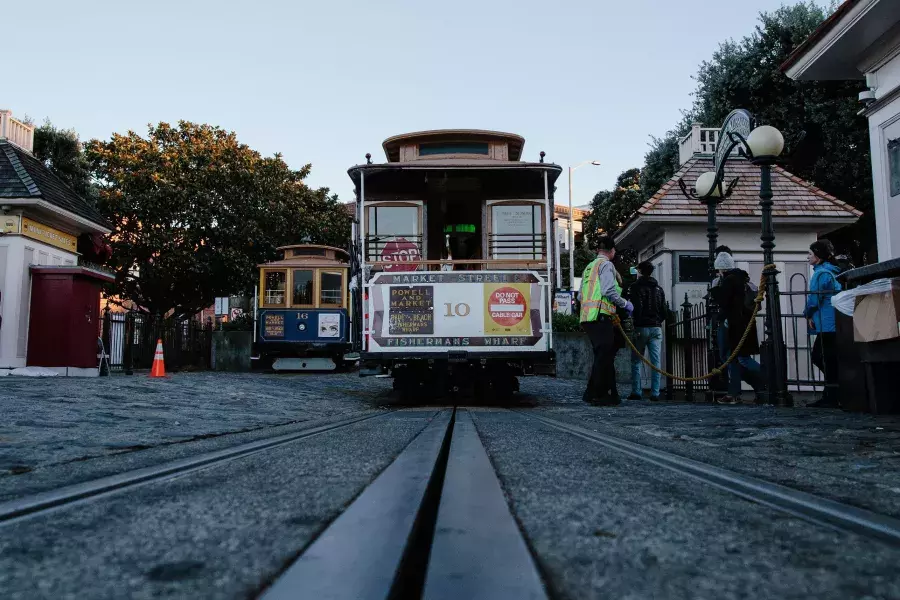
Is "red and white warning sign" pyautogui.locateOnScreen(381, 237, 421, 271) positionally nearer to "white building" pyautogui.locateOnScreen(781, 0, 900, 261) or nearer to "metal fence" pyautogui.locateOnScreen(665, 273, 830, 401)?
"metal fence" pyautogui.locateOnScreen(665, 273, 830, 401)

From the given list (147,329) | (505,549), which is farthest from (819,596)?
(147,329)

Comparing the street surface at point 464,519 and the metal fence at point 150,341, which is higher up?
the metal fence at point 150,341

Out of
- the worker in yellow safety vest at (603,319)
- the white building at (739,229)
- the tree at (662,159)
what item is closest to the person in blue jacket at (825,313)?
the worker in yellow safety vest at (603,319)

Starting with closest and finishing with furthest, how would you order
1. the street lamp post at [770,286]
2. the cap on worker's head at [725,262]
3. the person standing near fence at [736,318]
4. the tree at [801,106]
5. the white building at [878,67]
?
the street lamp post at [770,286]
the white building at [878,67]
the person standing near fence at [736,318]
the cap on worker's head at [725,262]
the tree at [801,106]

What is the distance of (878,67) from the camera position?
30.1 feet

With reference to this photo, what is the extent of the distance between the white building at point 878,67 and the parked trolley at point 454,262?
12.9ft

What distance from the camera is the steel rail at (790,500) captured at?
53.6 inches

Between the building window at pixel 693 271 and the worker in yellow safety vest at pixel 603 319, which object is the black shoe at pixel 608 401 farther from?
the building window at pixel 693 271

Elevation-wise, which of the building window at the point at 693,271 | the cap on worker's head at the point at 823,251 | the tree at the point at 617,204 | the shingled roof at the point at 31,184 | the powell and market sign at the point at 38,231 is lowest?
the cap on worker's head at the point at 823,251

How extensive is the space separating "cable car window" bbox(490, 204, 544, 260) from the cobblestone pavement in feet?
9.29

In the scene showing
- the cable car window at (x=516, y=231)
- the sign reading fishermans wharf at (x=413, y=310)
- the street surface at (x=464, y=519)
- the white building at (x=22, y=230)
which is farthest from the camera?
the white building at (x=22, y=230)

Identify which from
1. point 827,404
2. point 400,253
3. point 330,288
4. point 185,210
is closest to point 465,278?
point 400,253

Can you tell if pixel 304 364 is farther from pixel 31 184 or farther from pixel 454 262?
pixel 454 262

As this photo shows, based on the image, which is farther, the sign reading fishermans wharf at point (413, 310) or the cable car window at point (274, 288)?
the cable car window at point (274, 288)
